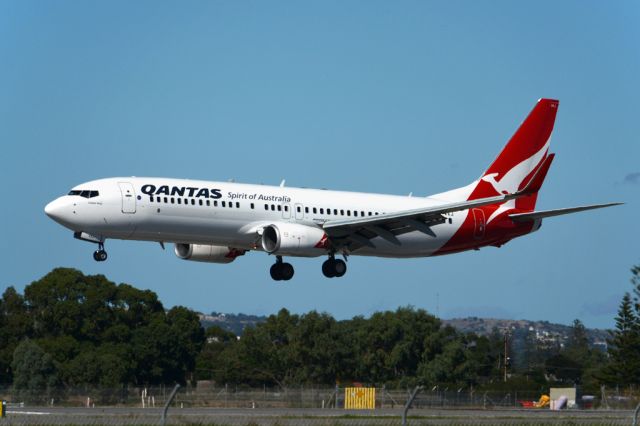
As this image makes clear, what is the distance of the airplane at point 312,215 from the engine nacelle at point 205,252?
0.05 m

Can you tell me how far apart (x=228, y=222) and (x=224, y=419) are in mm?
13383

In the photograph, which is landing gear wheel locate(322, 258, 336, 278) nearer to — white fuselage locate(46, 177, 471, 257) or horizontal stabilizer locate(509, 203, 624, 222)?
white fuselage locate(46, 177, 471, 257)

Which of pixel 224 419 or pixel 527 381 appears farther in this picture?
pixel 527 381

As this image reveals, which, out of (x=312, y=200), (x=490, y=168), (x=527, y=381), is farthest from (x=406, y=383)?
(x=312, y=200)

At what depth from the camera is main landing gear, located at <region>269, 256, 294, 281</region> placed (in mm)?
62500

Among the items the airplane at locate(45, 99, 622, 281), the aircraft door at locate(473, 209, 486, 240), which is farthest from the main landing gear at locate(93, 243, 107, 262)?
the aircraft door at locate(473, 209, 486, 240)

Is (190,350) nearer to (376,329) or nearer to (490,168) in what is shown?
(376,329)

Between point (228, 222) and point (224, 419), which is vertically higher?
point (228, 222)

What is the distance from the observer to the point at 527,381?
8475 cm

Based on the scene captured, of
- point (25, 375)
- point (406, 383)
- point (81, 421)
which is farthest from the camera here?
point (406, 383)

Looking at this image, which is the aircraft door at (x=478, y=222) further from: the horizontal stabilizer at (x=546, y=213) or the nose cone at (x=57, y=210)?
the nose cone at (x=57, y=210)

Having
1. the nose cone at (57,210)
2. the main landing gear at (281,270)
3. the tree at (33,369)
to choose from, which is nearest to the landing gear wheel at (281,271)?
the main landing gear at (281,270)

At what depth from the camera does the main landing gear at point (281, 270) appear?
2461 inches

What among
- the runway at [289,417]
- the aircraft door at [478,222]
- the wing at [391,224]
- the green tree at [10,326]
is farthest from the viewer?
the green tree at [10,326]
